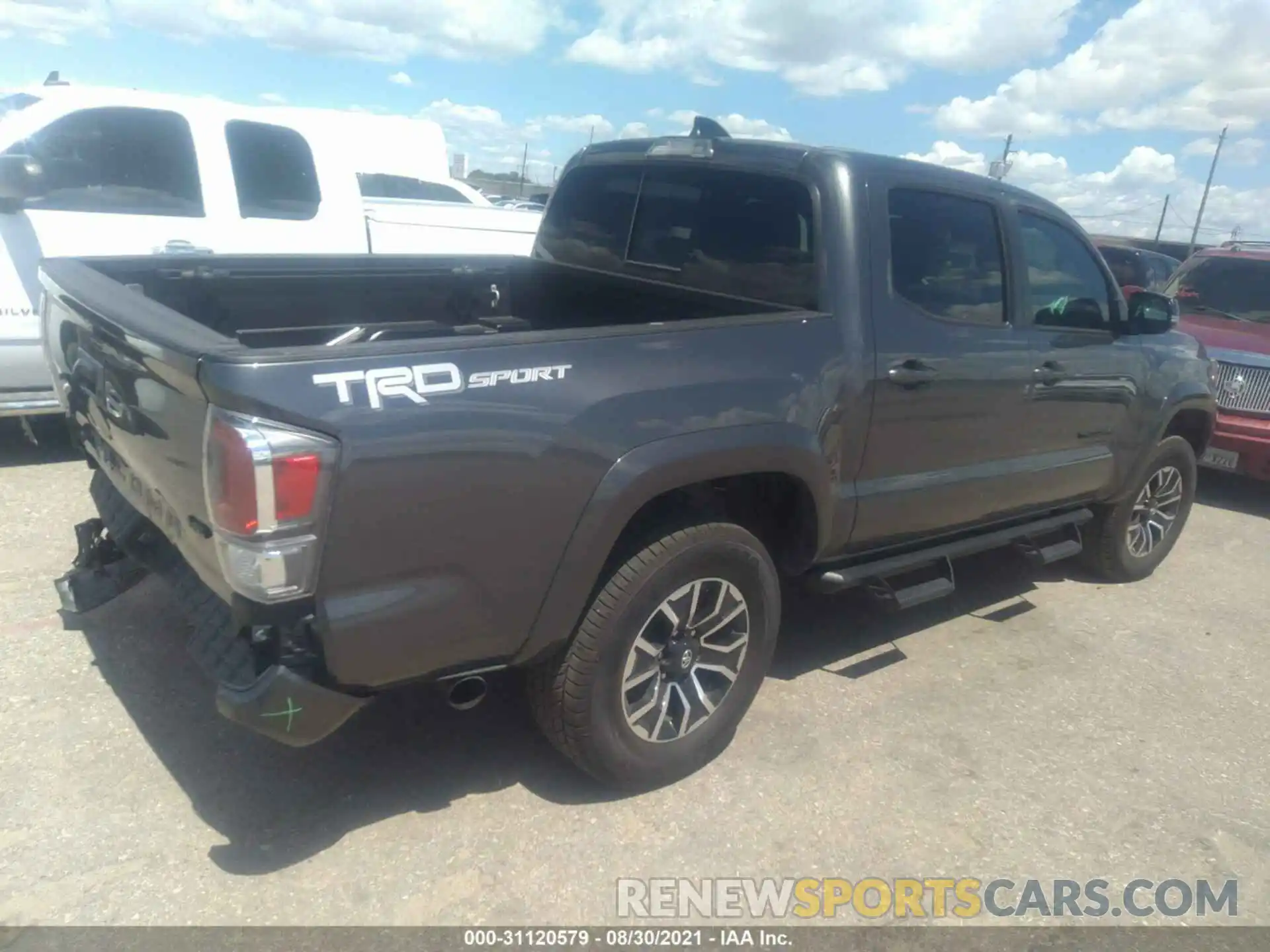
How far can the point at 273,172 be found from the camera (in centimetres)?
657

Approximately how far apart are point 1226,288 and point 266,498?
8.52 meters

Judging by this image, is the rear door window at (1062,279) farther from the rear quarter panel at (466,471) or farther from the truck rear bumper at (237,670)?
the truck rear bumper at (237,670)

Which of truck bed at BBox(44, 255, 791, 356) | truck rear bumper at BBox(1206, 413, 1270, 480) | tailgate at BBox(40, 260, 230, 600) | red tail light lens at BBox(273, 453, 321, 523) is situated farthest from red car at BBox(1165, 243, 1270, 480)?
tailgate at BBox(40, 260, 230, 600)

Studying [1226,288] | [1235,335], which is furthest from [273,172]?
[1226,288]

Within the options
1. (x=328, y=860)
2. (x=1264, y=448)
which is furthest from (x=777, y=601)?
(x=1264, y=448)

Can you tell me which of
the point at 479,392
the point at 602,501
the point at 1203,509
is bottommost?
the point at 1203,509

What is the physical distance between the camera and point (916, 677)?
13.9 feet

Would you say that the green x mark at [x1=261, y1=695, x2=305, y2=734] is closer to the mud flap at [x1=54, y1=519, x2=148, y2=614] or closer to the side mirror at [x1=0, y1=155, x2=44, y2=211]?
the mud flap at [x1=54, y1=519, x2=148, y2=614]

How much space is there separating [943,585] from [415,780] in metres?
2.16

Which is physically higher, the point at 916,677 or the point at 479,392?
the point at 479,392

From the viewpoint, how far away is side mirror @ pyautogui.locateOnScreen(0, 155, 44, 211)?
17.1ft

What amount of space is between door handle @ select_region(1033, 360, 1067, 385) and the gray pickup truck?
0.01m

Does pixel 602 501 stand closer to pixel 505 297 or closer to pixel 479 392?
pixel 479 392

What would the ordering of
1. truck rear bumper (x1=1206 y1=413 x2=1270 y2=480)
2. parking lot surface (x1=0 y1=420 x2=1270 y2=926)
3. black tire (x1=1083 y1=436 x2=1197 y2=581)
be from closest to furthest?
parking lot surface (x1=0 y1=420 x2=1270 y2=926)
black tire (x1=1083 y1=436 x2=1197 y2=581)
truck rear bumper (x1=1206 y1=413 x2=1270 y2=480)
